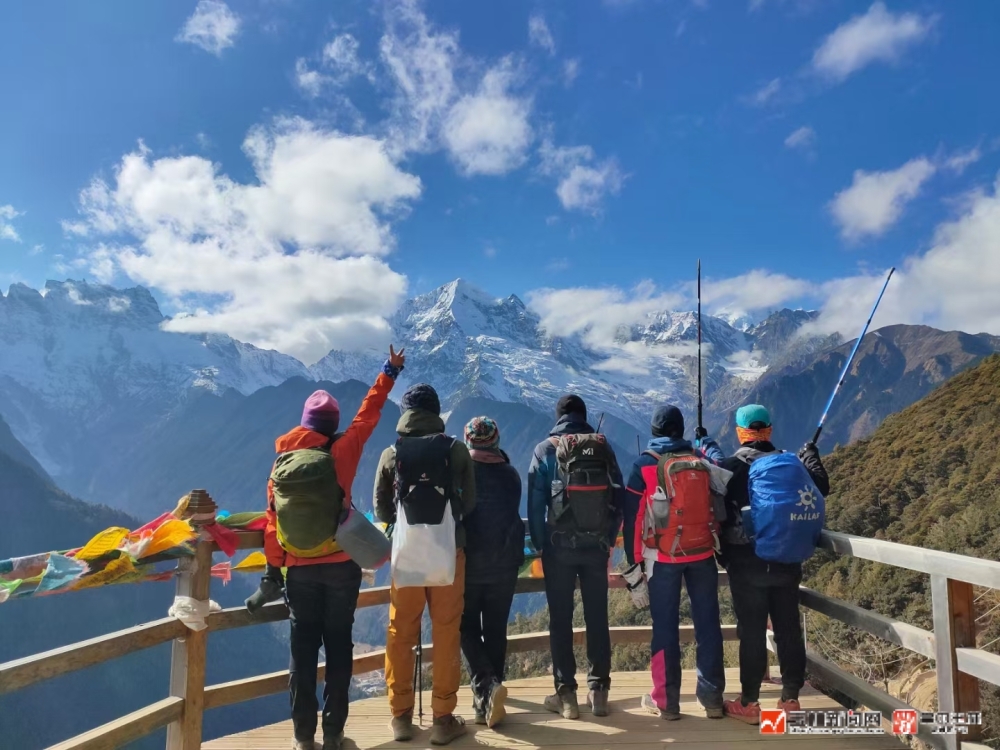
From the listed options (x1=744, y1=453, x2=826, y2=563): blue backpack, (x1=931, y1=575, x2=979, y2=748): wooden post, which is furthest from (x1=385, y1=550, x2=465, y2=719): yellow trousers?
(x1=931, y1=575, x2=979, y2=748): wooden post

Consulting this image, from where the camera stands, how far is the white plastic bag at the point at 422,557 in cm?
381

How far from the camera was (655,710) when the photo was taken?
4.37 m

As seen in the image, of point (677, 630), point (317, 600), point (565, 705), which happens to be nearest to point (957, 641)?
point (677, 630)

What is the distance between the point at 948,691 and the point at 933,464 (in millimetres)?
38669

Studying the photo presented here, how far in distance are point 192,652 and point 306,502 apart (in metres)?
1.05

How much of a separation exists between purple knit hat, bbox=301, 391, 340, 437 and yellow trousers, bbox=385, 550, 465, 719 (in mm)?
981

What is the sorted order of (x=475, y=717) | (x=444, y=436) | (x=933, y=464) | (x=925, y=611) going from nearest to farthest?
(x=444, y=436)
(x=475, y=717)
(x=925, y=611)
(x=933, y=464)

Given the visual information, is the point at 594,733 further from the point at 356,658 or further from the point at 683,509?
the point at 356,658

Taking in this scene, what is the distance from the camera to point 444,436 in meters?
4.04

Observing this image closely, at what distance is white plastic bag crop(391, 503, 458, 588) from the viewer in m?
3.81

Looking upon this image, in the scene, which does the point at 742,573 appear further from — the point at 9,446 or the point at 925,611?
the point at 9,446

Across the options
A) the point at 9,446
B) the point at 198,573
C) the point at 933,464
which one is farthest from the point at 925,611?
the point at 9,446

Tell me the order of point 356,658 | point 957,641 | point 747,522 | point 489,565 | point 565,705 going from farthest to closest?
point 356,658 → point 565,705 → point 489,565 → point 747,522 → point 957,641

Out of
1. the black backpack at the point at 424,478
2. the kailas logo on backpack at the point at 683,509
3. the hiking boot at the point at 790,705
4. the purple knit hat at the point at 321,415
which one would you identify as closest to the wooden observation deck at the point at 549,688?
the hiking boot at the point at 790,705
